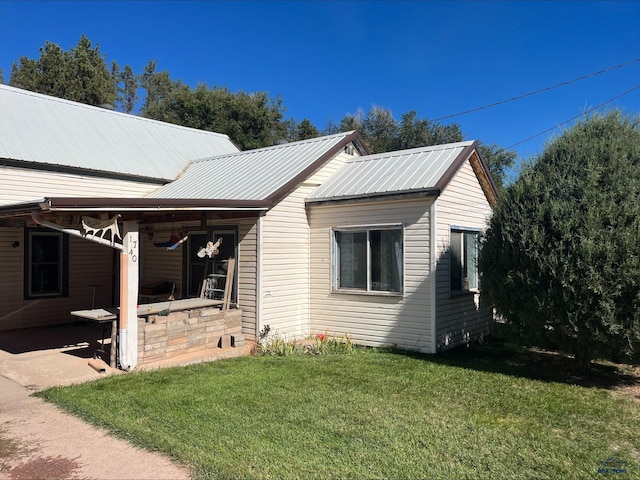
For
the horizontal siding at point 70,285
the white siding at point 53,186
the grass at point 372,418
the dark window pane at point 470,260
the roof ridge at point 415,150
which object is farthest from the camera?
the horizontal siding at point 70,285

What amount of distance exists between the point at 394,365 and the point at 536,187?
3742mm

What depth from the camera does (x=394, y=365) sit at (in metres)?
8.23

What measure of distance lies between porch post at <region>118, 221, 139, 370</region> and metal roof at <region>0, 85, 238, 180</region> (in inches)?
206

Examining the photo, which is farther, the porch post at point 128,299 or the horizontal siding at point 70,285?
the horizontal siding at point 70,285

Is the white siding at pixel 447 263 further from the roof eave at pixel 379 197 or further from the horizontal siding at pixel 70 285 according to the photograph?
the horizontal siding at pixel 70 285

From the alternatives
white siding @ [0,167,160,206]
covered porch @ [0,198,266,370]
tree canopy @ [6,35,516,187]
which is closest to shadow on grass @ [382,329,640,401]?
covered porch @ [0,198,266,370]

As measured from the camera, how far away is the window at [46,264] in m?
12.0

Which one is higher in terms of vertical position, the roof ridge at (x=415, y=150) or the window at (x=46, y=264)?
the roof ridge at (x=415, y=150)

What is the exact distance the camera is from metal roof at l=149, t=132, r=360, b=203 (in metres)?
10.3

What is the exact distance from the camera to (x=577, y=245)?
671 cm

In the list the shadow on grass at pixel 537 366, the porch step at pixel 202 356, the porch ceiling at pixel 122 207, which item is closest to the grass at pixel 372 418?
the shadow on grass at pixel 537 366

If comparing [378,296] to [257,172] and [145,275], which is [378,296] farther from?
[145,275]

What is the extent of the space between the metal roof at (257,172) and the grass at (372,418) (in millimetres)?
3813

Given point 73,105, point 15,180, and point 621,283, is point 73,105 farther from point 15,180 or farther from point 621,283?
point 621,283
